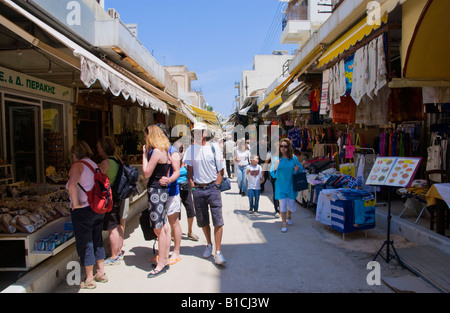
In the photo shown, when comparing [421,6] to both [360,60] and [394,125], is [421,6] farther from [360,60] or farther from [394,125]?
[394,125]

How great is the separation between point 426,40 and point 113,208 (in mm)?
4614

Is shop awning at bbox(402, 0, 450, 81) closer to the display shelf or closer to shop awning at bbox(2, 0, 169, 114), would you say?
shop awning at bbox(2, 0, 169, 114)

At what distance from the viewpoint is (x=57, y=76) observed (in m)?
6.52

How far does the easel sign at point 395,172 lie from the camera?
4.00m

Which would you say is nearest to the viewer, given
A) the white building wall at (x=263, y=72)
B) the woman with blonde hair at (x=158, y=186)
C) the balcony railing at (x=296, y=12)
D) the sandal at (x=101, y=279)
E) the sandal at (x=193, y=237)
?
the sandal at (x=101, y=279)

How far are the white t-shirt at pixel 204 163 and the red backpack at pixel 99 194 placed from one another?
123 centimetres

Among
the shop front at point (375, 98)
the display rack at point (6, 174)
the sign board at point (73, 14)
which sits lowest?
the display rack at point (6, 174)

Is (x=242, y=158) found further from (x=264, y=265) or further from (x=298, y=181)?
(x=264, y=265)

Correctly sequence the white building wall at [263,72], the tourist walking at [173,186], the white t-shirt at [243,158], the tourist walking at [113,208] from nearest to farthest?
the tourist walking at [173,186], the tourist walking at [113,208], the white t-shirt at [243,158], the white building wall at [263,72]

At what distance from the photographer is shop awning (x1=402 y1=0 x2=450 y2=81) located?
3.43 m

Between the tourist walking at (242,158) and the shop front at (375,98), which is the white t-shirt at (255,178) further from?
the tourist walking at (242,158)

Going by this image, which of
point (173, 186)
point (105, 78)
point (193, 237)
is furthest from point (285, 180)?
point (105, 78)

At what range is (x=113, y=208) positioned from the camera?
4.34 meters

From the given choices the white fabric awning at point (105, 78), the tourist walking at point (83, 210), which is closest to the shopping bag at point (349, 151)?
the white fabric awning at point (105, 78)
